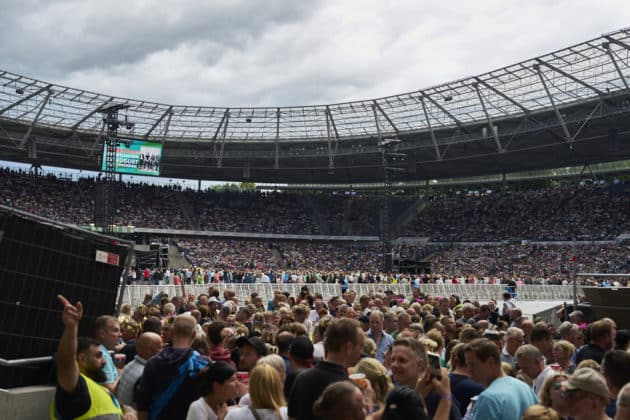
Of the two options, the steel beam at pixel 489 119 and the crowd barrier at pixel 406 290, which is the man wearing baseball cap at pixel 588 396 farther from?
the steel beam at pixel 489 119

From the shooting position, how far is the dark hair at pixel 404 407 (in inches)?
140

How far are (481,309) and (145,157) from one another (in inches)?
1502

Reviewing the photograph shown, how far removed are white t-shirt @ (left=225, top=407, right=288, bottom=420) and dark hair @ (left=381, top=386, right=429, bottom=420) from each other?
0.95m

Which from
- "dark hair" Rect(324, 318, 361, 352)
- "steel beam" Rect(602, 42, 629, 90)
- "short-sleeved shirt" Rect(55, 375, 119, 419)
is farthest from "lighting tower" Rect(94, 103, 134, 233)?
"dark hair" Rect(324, 318, 361, 352)

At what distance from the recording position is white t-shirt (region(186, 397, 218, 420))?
454cm

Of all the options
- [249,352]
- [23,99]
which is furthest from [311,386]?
[23,99]

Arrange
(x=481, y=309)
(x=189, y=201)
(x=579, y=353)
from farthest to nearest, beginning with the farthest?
1. (x=189, y=201)
2. (x=481, y=309)
3. (x=579, y=353)

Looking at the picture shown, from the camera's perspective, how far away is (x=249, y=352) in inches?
229

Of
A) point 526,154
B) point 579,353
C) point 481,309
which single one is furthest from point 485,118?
point 579,353

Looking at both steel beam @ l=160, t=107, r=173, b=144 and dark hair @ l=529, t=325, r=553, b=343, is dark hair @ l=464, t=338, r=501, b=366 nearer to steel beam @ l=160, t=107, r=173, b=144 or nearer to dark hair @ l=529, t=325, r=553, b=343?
dark hair @ l=529, t=325, r=553, b=343

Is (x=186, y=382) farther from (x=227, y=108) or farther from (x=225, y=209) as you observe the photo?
(x=225, y=209)

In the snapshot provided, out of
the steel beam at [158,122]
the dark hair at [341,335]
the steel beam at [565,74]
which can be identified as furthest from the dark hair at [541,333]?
the steel beam at [158,122]

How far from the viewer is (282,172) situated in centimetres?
6094

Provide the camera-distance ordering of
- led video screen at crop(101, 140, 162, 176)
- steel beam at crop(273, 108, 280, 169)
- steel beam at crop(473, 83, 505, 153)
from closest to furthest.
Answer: steel beam at crop(473, 83, 505, 153) → led video screen at crop(101, 140, 162, 176) → steel beam at crop(273, 108, 280, 169)
